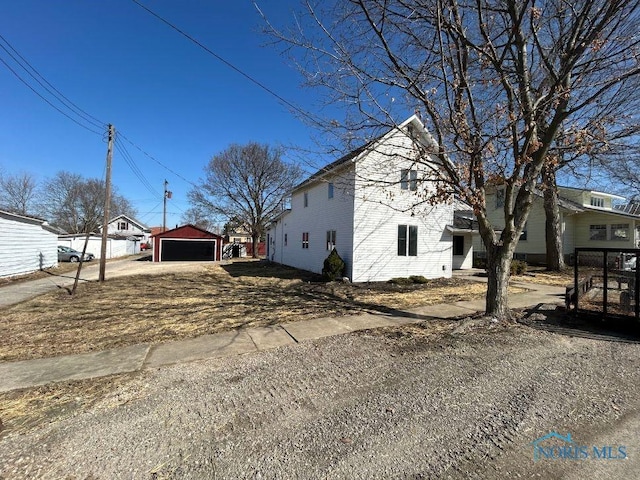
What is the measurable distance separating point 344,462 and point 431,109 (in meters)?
6.10

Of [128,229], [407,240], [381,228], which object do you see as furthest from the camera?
[128,229]

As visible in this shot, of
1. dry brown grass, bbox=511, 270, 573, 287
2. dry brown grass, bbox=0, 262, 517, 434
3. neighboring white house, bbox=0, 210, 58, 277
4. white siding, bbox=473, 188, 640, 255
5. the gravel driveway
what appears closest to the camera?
the gravel driveway

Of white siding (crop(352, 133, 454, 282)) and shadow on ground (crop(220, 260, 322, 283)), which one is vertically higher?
white siding (crop(352, 133, 454, 282))

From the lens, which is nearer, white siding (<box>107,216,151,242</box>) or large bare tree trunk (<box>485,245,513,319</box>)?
large bare tree trunk (<box>485,245,513,319</box>)

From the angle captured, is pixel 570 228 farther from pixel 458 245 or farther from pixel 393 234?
pixel 393 234

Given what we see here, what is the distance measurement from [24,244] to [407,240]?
65.4 feet

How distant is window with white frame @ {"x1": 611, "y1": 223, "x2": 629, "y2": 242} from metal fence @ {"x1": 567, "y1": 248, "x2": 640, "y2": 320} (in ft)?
60.2

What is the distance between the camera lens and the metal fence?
6273mm

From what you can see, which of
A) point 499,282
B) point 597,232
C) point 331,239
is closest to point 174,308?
point 499,282

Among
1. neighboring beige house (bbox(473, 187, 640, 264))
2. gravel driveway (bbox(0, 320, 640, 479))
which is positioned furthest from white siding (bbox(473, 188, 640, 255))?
gravel driveway (bbox(0, 320, 640, 479))

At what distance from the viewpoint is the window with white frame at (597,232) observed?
22719mm

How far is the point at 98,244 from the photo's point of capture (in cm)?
3459

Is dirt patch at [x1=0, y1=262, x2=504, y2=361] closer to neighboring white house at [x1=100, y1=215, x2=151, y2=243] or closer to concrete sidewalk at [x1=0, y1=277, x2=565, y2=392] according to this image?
concrete sidewalk at [x1=0, y1=277, x2=565, y2=392]

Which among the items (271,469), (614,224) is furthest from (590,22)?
(614,224)
